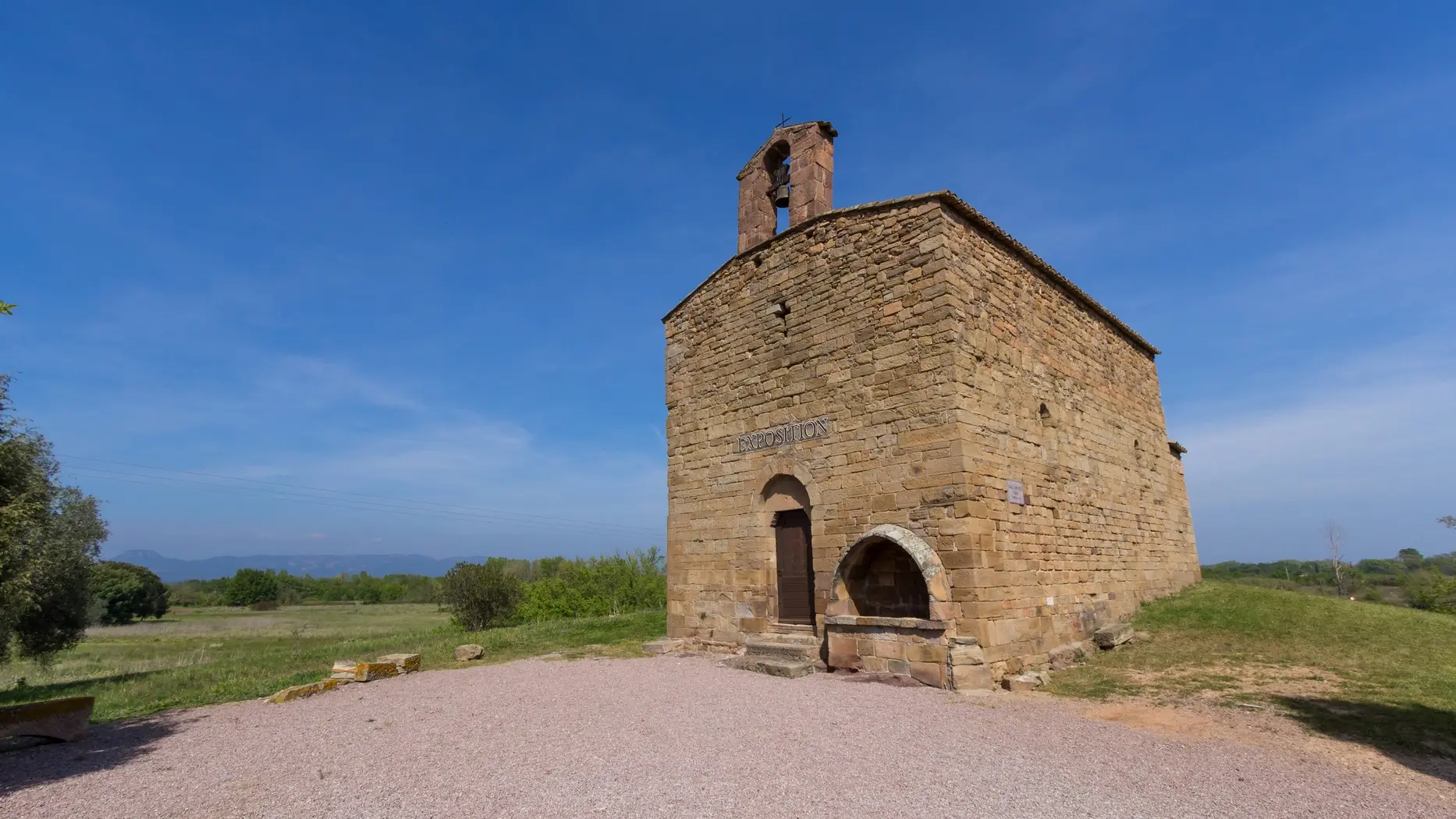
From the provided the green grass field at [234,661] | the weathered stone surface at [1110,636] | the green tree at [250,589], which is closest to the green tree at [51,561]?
the green grass field at [234,661]

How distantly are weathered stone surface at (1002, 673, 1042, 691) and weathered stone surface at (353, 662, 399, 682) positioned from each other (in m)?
8.85

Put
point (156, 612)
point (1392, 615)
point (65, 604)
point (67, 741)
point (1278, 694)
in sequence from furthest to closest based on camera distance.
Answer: point (156, 612), point (65, 604), point (1392, 615), point (1278, 694), point (67, 741)

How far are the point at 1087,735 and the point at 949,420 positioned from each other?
4.36m

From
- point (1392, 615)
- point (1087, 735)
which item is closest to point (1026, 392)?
point (1087, 735)

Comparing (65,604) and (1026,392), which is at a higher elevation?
(1026,392)

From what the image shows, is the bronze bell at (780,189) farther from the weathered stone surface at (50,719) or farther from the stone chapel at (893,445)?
the weathered stone surface at (50,719)

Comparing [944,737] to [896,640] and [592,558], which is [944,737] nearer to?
[896,640]

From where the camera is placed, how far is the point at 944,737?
6.45 m

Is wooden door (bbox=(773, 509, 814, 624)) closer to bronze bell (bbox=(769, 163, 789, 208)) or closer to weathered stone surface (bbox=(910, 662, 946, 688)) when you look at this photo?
weathered stone surface (bbox=(910, 662, 946, 688))

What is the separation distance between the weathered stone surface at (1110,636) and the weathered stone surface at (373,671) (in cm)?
1131

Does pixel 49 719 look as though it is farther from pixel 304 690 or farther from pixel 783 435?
pixel 783 435

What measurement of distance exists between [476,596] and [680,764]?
2538 cm

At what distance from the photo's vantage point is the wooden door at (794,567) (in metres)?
11.7

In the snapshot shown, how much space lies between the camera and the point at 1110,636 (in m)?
11.6
